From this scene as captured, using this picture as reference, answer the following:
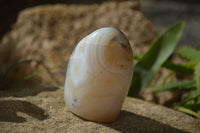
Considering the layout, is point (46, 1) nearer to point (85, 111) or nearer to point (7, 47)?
point (7, 47)

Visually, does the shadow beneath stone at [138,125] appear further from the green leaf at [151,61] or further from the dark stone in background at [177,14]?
the dark stone in background at [177,14]

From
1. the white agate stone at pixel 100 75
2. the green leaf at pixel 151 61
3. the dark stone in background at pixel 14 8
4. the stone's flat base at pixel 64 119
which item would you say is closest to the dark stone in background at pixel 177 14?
the dark stone in background at pixel 14 8

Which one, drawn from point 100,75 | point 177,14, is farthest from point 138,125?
point 177,14

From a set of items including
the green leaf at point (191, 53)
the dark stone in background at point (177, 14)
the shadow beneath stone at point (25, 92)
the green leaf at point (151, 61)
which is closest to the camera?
the shadow beneath stone at point (25, 92)

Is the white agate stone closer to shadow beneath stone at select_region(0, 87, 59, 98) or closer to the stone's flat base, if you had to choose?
the stone's flat base

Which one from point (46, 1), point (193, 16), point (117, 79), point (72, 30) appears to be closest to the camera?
point (117, 79)

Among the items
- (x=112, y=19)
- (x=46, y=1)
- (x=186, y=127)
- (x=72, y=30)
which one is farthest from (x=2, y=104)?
(x=46, y=1)

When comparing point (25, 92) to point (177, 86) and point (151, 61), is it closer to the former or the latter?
point (151, 61)
